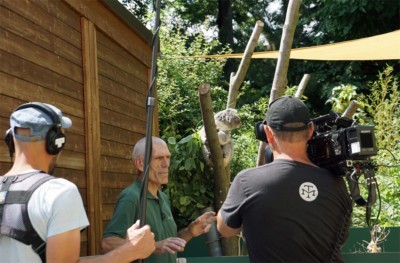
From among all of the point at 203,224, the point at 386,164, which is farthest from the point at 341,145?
the point at 386,164

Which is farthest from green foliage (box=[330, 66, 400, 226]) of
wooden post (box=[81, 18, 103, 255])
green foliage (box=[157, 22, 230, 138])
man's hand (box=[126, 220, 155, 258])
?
man's hand (box=[126, 220, 155, 258])

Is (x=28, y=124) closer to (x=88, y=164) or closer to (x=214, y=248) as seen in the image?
(x=88, y=164)

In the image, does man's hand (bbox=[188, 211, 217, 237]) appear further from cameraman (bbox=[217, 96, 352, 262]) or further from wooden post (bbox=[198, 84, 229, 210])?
wooden post (bbox=[198, 84, 229, 210])

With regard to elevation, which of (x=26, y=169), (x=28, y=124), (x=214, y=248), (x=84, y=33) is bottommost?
(x=214, y=248)

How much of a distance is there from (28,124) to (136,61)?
10.2 ft

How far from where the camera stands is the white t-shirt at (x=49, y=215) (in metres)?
1.82

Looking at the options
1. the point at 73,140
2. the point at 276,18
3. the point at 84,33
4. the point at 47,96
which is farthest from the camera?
the point at 276,18

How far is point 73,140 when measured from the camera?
352cm

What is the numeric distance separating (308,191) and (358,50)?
5.67m

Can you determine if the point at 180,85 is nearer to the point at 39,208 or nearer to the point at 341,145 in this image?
the point at 341,145

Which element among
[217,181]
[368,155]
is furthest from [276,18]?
[368,155]

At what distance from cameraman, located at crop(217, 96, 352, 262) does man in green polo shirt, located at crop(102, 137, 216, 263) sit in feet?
1.54

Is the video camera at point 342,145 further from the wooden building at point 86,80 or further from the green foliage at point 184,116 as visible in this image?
the green foliage at point 184,116

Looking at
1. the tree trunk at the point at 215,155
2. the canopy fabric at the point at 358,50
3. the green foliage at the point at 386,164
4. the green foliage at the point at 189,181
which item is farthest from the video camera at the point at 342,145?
the canopy fabric at the point at 358,50
